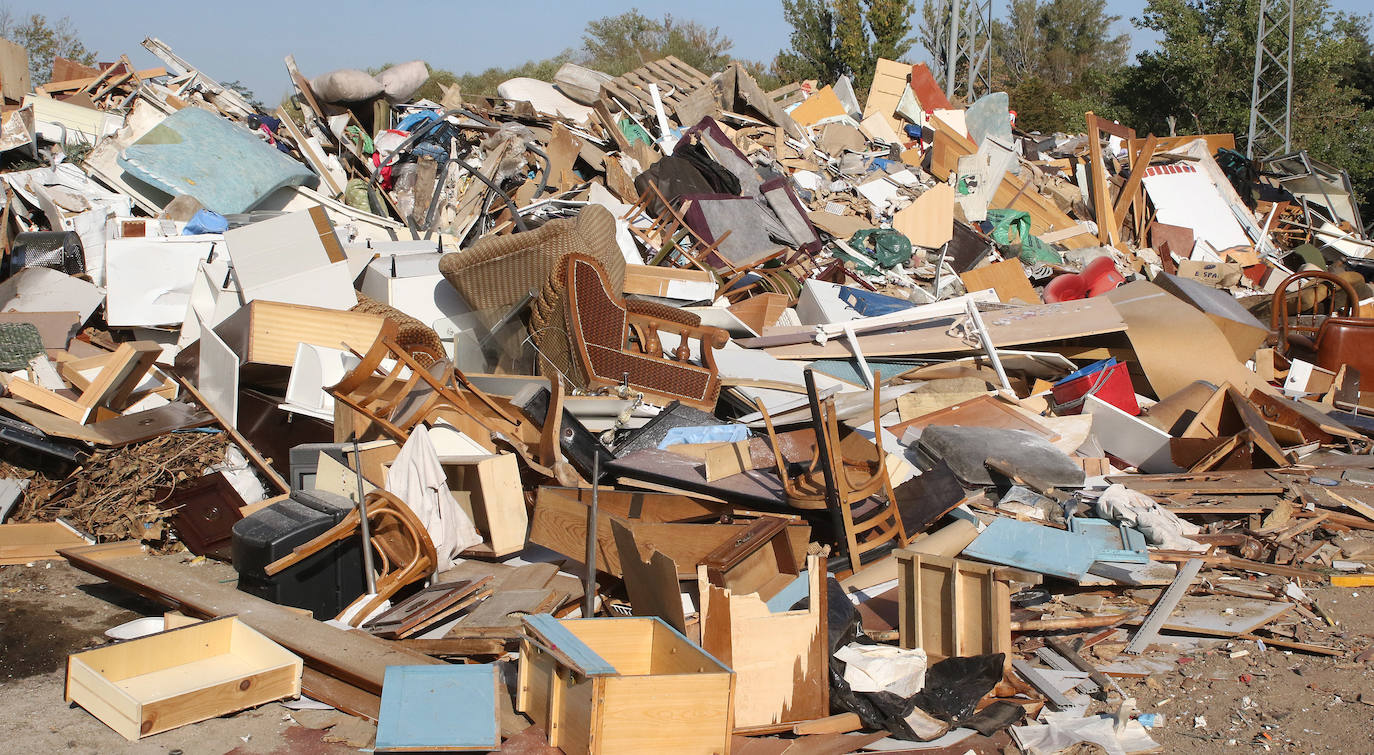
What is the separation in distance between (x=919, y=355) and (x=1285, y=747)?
12.6 feet

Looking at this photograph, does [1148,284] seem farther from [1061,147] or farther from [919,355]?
[1061,147]

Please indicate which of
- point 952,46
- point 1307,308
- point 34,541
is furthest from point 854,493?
point 952,46

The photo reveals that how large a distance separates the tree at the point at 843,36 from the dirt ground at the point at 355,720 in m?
18.9

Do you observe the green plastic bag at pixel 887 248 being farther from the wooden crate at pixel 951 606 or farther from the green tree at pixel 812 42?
the green tree at pixel 812 42

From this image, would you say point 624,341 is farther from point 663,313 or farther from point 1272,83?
point 1272,83

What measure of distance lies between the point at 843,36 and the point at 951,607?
2161cm

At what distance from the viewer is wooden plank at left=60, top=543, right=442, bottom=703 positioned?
354cm

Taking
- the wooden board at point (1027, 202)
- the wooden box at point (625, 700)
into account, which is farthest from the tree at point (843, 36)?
the wooden box at point (625, 700)

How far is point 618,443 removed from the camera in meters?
5.34

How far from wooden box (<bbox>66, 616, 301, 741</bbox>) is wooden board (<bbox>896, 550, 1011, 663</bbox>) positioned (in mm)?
2254

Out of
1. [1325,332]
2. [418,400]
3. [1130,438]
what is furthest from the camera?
[1325,332]

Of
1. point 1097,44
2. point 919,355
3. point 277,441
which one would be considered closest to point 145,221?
point 277,441

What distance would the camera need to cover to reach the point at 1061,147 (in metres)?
13.0

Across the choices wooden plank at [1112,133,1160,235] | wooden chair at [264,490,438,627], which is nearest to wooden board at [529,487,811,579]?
wooden chair at [264,490,438,627]
